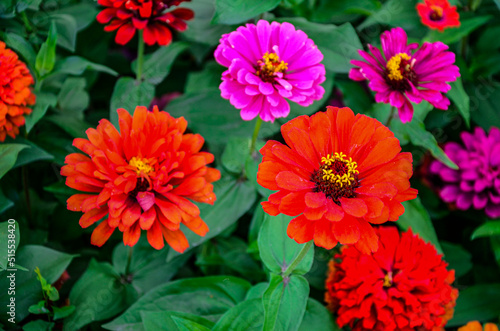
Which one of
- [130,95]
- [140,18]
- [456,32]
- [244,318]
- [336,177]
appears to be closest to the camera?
[336,177]

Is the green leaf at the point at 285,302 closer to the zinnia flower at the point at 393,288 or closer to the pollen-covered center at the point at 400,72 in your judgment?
the zinnia flower at the point at 393,288

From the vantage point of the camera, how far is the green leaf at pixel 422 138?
0.81 metres

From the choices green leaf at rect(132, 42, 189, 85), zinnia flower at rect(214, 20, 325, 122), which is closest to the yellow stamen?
zinnia flower at rect(214, 20, 325, 122)

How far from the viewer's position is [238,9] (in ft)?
2.70

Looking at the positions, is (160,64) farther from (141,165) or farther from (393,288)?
(393,288)

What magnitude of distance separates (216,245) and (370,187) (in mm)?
448

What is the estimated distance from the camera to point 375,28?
1091 mm

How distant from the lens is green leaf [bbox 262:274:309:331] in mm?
584

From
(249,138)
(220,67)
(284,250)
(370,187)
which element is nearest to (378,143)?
(370,187)

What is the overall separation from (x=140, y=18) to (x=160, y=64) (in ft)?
0.56

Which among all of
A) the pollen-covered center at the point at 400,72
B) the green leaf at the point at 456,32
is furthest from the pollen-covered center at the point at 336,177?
the green leaf at the point at 456,32

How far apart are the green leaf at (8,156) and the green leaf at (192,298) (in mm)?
282

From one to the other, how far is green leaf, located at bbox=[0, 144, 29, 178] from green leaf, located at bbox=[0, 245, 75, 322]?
0.14 m

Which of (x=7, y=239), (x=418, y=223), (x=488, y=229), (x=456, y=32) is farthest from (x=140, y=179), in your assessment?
(x=456, y=32)
